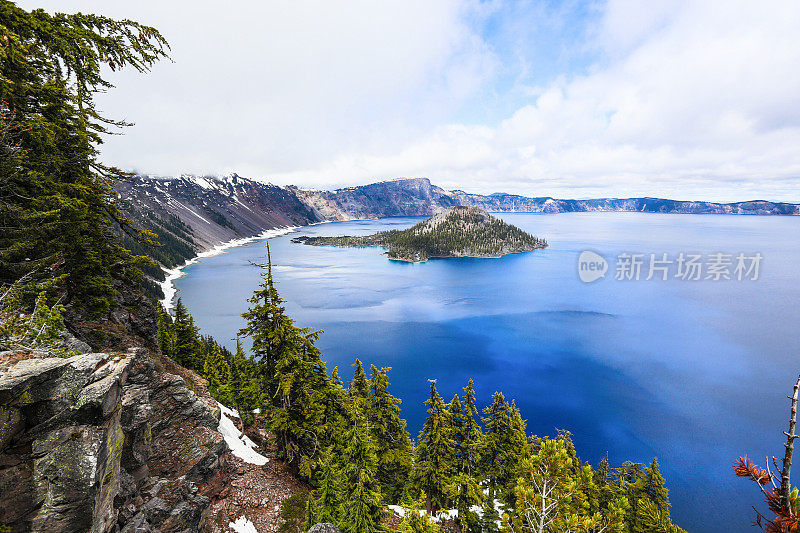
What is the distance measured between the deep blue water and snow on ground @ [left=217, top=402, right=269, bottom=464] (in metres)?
23.8

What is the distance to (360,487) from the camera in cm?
1284

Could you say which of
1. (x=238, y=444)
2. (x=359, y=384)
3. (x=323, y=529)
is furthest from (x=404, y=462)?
(x=323, y=529)

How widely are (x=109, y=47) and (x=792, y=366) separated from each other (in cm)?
8554

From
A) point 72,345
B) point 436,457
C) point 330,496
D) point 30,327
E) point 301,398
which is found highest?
point 30,327

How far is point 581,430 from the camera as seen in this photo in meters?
40.2

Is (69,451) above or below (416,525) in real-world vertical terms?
above

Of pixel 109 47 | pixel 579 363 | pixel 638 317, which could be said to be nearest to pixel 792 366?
pixel 638 317

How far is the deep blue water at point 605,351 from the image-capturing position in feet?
124

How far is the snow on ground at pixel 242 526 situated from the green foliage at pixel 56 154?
10973mm

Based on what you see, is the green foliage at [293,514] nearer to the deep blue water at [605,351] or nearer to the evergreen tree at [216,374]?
the evergreen tree at [216,374]

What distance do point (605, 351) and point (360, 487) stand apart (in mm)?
61581

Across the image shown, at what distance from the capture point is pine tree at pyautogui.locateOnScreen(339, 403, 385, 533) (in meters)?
12.9

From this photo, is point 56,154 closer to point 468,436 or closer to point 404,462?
point 404,462

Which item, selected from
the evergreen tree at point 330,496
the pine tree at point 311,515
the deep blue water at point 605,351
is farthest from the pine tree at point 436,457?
the deep blue water at point 605,351
